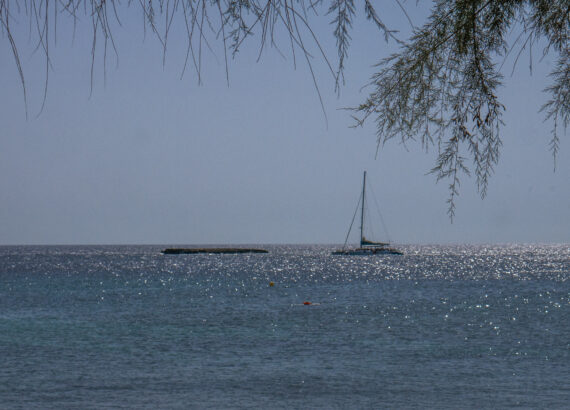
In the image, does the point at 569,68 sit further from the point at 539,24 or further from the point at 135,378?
the point at 135,378

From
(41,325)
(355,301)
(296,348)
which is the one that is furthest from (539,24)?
(355,301)

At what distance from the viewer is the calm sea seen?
102ft

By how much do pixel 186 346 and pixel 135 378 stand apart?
9.54 metres

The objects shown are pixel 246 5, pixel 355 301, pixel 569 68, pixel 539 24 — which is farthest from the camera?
pixel 355 301

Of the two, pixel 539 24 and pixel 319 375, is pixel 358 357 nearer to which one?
pixel 319 375

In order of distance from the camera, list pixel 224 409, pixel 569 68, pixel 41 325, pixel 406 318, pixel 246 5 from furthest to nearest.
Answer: pixel 406 318
pixel 41 325
pixel 224 409
pixel 569 68
pixel 246 5

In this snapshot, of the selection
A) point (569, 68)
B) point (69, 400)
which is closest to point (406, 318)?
point (69, 400)

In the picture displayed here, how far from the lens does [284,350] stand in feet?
140

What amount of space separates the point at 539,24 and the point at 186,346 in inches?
1657

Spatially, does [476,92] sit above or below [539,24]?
below

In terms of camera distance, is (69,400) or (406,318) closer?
(69,400)

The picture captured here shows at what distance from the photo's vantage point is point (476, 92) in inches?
192

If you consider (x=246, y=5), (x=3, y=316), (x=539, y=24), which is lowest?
(x=3, y=316)

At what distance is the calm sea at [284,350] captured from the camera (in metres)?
31.1
